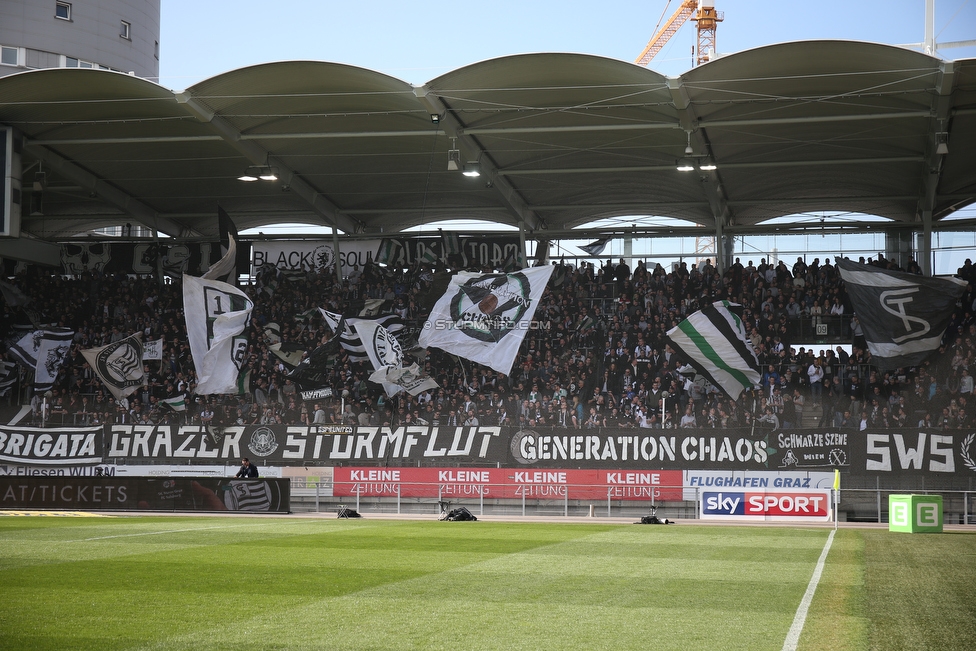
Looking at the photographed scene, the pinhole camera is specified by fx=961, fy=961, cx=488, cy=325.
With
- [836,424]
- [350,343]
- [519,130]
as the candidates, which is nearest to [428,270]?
[350,343]

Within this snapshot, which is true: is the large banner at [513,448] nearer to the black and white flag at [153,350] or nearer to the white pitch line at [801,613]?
the black and white flag at [153,350]

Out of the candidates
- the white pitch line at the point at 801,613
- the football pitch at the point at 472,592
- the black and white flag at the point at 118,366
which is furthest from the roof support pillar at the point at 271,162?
the white pitch line at the point at 801,613

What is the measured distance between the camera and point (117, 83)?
94.9 feet

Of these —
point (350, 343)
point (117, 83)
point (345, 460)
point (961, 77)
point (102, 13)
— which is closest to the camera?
point (961, 77)

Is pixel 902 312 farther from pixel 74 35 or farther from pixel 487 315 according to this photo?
pixel 74 35

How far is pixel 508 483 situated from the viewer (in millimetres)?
29953

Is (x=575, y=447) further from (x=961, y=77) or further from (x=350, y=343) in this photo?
(x=961, y=77)

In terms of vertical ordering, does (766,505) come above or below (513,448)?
below

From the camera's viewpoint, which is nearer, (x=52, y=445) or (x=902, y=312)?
(x=902, y=312)

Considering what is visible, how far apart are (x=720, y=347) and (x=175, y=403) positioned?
19956 millimetres

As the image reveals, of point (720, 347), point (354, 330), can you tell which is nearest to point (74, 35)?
point (354, 330)

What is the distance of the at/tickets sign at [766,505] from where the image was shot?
2689cm

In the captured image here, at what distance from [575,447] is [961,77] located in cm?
1511

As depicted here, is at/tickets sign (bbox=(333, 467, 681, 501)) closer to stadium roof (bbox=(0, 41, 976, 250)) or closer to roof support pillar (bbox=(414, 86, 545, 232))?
stadium roof (bbox=(0, 41, 976, 250))
